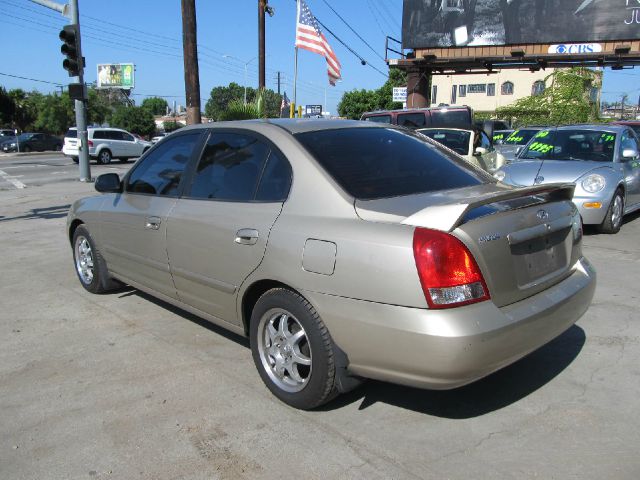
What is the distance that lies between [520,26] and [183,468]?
27.1m

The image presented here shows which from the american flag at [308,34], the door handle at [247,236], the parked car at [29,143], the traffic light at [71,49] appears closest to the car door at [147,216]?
the door handle at [247,236]

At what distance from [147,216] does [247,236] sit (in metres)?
1.31

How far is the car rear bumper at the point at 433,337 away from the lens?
8.62 ft

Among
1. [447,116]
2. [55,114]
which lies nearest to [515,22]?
[447,116]

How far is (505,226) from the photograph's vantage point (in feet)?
9.42

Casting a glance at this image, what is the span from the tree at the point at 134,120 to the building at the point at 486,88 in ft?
112

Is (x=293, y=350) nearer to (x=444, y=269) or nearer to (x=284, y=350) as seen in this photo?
(x=284, y=350)

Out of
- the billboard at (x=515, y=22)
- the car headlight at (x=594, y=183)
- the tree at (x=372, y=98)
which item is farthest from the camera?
the tree at (x=372, y=98)

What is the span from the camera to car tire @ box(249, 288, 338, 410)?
9.87 feet

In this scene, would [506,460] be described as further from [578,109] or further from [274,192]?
[578,109]

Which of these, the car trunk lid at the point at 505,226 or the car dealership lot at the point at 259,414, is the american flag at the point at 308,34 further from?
the car trunk lid at the point at 505,226

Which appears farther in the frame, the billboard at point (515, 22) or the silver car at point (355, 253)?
the billboard at point (515, 22)

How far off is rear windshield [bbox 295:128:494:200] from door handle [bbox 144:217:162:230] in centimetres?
133

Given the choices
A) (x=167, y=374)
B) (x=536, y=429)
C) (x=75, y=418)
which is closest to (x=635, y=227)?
(x=536, y=429)
